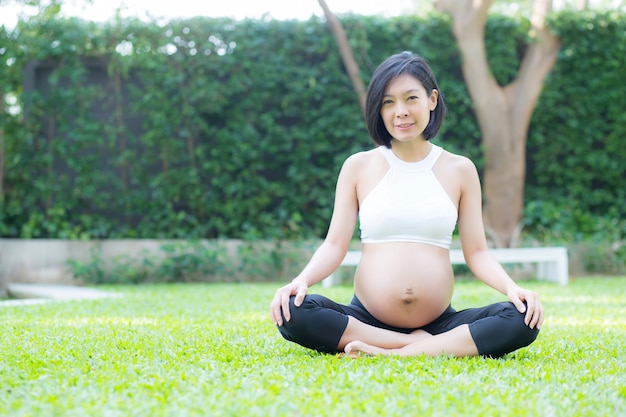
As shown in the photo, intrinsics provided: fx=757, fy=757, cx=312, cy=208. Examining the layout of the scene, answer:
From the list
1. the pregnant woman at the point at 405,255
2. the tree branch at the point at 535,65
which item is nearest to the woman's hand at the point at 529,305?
the pregnant woman at the point at 405,255

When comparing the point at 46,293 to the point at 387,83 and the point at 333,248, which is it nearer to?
the point at 333,248

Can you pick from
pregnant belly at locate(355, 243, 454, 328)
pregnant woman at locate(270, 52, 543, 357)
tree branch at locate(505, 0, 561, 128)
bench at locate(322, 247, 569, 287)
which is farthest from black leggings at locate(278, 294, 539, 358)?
tree branch at locate(505, 0, 561, 128)

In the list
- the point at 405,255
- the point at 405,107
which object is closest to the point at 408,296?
the point at 405,255

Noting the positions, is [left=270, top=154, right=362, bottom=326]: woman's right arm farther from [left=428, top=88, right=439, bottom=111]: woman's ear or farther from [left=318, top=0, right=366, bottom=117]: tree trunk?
[left=318, top=0, right=366, bottom=117]: tree trunk

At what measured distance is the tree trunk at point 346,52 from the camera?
29.2ft

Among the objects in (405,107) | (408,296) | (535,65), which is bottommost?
(408,296)

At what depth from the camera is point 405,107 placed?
10.0ft

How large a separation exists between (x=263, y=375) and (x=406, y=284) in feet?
2.60

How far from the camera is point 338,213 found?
3221mm

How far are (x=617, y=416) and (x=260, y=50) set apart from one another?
7637 millimetres

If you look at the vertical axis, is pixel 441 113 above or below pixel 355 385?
above

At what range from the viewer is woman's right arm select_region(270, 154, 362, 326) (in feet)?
9.23

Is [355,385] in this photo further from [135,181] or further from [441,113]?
Answer: [135,181]

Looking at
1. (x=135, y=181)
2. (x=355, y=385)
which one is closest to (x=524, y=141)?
(x=135, y=181)
